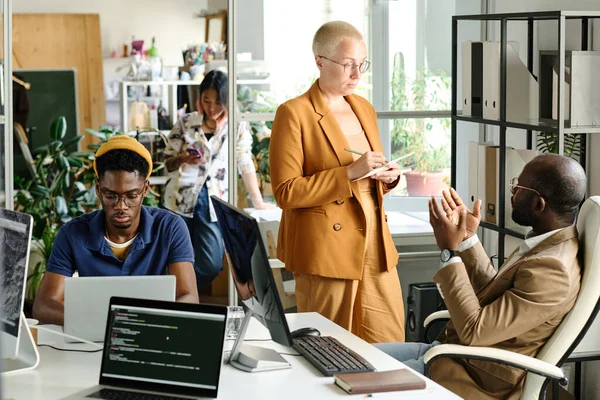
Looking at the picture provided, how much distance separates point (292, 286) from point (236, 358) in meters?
2.05

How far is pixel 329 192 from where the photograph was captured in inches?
119

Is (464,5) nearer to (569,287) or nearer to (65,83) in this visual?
(569,287)


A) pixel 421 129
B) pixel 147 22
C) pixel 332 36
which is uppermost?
pixel 147 22

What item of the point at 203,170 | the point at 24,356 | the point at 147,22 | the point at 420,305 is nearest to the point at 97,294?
the point at 24,356

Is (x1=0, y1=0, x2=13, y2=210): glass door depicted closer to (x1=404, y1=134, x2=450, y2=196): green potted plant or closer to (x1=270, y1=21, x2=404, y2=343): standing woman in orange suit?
(x1=270, y1=21, x2=404, y2=343): standing woman in orange suit

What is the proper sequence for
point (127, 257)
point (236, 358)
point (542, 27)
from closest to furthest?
1. point (236, 358)
2. point (127, 257)
3. point (542, 27)

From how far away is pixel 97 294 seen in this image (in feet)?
7.45

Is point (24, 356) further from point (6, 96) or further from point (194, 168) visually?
point (194, 168)

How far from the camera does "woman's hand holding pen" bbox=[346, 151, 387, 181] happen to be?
2.97 metres

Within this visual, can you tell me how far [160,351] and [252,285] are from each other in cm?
31

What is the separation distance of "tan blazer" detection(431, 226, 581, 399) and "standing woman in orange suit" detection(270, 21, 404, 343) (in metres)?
0.63

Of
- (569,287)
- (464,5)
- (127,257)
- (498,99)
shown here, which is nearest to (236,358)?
(127,257)

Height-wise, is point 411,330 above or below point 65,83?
below

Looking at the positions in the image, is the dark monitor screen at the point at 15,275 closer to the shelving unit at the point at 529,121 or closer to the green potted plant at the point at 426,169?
the shelving unit at the point at 529,121
